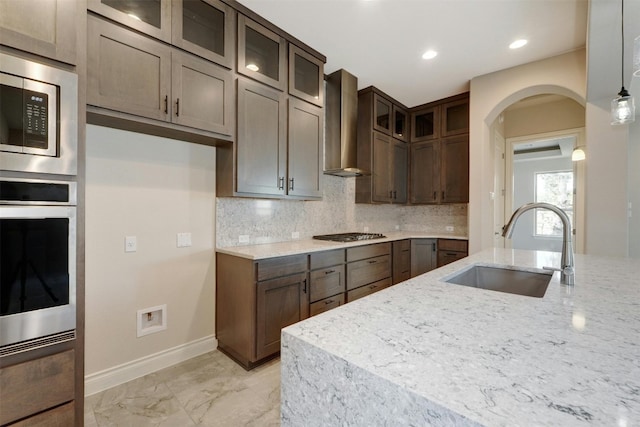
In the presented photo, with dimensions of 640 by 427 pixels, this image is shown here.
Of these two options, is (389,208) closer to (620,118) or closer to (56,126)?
(620,118)

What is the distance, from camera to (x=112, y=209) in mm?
2002

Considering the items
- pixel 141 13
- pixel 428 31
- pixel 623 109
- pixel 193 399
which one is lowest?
pixel 193 399

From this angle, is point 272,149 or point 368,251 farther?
point 368,251

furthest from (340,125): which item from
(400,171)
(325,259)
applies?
(325,259)

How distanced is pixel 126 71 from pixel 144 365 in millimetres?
2028

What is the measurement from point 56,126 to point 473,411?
1.67 m

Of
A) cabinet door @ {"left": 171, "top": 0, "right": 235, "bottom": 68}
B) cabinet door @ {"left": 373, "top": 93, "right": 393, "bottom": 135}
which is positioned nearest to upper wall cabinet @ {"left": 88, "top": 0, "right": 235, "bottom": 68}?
cabinet door @ {"left": 171, "top": 0, "right": 235, "bottom": 68}

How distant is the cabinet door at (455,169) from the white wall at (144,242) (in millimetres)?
3148

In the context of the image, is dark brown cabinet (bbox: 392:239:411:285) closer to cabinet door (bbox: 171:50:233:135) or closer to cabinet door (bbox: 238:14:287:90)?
cabinet door (bbox: 238:14:287:90)

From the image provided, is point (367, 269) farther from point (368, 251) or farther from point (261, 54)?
point (261, 54)

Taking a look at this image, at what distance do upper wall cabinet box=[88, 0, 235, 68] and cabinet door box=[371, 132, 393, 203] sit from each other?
7.10 feet

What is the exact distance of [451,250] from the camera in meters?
3.79

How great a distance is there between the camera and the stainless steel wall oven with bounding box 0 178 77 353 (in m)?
1.09

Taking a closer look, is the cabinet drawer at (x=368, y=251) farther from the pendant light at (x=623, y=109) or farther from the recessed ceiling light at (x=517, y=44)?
the recessed ceiling light at (x=517, y=44)
